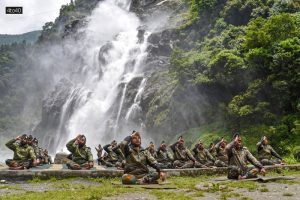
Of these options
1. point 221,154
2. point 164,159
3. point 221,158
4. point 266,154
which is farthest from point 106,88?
point 266,154

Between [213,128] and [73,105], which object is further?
[73,105]

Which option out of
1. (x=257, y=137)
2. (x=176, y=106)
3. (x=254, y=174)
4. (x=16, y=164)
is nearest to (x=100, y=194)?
(x=254, y=174)

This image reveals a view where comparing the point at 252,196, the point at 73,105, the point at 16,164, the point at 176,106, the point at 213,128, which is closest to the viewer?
the point at 252,196

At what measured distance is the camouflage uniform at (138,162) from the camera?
38.6 feet

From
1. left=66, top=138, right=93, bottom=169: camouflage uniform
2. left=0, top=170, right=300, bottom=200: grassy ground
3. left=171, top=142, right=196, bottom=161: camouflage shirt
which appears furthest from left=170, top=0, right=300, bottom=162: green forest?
left=0, top=170, right=300, bottom=200: grassy ground

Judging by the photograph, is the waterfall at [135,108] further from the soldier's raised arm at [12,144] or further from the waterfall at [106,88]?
the soldier's raised arm at [12,144]

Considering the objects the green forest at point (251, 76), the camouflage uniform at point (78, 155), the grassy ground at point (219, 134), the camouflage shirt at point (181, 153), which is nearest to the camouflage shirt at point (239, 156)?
the camouflage shirt at point (181, 153)

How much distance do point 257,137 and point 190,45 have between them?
28.1 m

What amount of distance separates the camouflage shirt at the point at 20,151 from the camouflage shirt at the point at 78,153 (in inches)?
62.7

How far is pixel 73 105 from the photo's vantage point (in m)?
67.1

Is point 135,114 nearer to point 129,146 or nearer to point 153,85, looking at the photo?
point 153,85

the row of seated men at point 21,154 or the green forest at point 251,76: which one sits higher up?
the green forest at point 251,76

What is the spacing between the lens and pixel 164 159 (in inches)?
792

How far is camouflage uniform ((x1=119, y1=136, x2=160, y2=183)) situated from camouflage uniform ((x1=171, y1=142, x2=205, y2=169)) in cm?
701
